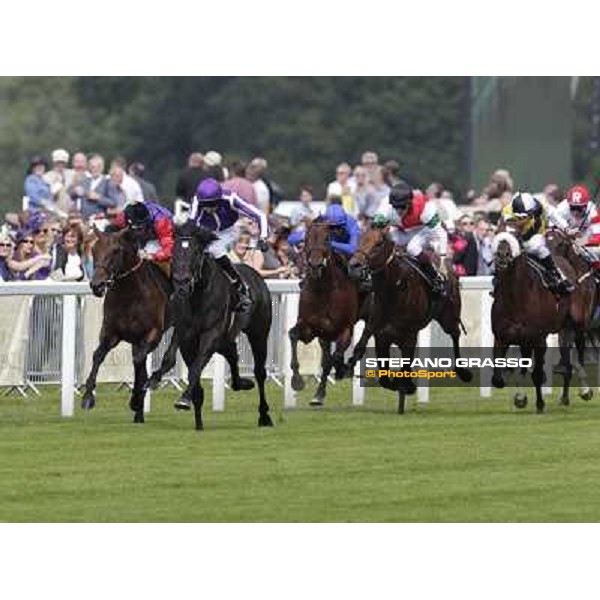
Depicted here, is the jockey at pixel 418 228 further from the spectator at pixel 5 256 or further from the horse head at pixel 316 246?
the spectator at pixel 5 256

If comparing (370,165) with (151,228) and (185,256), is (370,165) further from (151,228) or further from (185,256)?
(185,256)

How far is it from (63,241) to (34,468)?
7277 mm

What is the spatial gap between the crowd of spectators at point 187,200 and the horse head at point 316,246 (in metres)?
1.02

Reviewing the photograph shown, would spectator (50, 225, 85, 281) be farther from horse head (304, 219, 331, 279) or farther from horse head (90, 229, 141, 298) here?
horse head (90, 229, 141, 298)

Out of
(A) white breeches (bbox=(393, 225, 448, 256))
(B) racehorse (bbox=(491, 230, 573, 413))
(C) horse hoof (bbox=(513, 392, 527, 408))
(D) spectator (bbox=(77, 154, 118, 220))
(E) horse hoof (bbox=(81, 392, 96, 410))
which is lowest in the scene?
(E) horse hoof (bbox=(81, 392, 96, 410))

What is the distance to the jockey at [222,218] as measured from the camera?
66.6 ft

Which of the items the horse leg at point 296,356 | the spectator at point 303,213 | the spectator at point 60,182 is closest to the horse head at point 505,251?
the horse leg at point 296,356

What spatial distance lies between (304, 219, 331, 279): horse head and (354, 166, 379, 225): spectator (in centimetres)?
810

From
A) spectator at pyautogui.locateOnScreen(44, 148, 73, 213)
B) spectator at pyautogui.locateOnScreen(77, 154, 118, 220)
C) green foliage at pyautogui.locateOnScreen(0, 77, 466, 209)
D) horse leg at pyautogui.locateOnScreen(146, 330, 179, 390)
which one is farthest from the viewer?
green foliage at pyautogui.locateOnScreen(0, 77, 466, 209)

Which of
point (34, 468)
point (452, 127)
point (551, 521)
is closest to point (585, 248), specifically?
point (34, 468)

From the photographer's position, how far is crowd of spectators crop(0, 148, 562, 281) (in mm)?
24953

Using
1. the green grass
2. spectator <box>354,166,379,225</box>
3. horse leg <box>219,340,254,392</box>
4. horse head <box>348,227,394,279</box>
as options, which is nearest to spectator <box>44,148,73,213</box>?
spectator <box>354,166,379,225</box>

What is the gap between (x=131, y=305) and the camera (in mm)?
21234

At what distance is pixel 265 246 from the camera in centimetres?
2073
